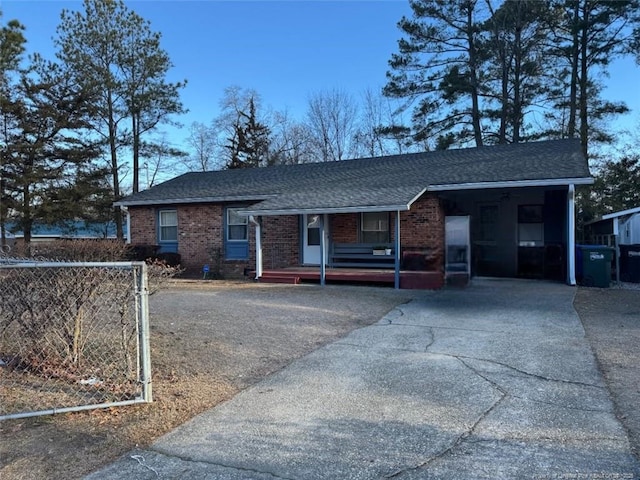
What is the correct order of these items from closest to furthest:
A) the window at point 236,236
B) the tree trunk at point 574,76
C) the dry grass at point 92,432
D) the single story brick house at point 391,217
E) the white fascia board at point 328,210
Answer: the dry grass at point 92,432 → the white fascia board at point 328,210 → the single story brick house at point 391,217 → the window at point 236,236 → the tree trunk at point 574,76

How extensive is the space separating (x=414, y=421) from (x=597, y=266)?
10.8m

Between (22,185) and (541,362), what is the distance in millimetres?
24396

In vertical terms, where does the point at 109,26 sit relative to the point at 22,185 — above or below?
above

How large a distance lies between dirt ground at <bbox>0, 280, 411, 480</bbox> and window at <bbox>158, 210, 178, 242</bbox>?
615 cm

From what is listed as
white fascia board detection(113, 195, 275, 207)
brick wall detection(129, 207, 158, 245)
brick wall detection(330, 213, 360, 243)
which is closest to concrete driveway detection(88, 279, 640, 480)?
brick wall detection(330, 213, 360, 243)

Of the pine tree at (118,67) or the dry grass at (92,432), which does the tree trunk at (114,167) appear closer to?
the pine tree at (118,67)

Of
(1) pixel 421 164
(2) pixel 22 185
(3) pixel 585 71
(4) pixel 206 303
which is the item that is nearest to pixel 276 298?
(4) pixel 206 303

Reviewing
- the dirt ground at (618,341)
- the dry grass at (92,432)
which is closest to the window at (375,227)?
the dirt ground at (618,341)

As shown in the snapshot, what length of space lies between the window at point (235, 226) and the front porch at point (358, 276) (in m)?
2.30

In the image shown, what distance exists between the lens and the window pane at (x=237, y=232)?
1658 cm

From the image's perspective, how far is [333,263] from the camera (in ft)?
49.7

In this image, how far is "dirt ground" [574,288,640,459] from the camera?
4.01m

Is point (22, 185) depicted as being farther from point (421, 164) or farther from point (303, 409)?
point (303, 409)

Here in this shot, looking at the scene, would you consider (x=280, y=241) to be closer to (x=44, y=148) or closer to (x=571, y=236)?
(x=571, y=236)
